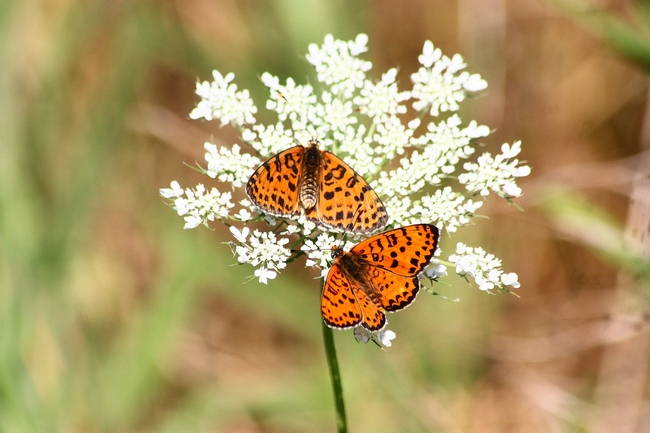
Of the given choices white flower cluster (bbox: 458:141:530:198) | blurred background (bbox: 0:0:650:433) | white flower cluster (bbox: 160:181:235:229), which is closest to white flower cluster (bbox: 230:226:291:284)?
white flower cluster (bbox: 160:181:235:229)

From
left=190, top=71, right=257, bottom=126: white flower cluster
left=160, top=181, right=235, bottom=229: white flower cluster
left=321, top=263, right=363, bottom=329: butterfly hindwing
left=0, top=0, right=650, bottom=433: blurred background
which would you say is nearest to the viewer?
left=321, top=263, right=363, bottom=329: butterfly hindwing

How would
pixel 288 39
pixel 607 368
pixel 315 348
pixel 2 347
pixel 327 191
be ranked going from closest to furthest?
1. pixel 327 191
2. pixel 2 347
3. pixel 288 39
4. pixel 607 368
5. pixel 315 348

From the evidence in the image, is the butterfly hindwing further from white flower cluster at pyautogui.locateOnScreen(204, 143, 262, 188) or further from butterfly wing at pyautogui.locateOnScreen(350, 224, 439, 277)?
white flower cluster at pyautogui.locateOnScreen(204, 143, 262, 188)

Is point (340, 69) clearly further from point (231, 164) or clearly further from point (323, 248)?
point (323, 248)

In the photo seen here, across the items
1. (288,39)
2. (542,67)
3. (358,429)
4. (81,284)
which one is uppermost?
(542,67)

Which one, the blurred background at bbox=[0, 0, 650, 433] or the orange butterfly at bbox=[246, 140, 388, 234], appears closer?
the orange butterfly at bbox=[246, 140, 388, 234]

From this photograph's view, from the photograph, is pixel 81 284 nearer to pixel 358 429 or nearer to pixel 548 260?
pixel 358 429

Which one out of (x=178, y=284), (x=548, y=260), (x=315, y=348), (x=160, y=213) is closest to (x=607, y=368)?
(x=548, y=260)
